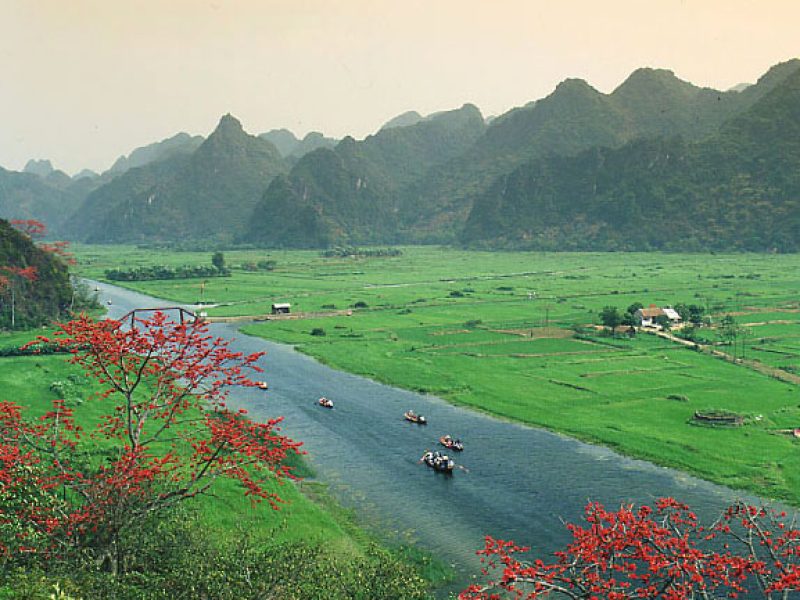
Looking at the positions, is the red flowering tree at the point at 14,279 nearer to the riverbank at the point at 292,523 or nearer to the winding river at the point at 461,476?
the riverbank at the point at 292,523

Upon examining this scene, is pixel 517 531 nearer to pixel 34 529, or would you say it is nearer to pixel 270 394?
pixel 34 529

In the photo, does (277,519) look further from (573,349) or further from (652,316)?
(652,316)

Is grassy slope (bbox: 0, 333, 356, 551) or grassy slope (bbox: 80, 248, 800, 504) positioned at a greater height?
grassy slope (bbox: 80, 248, 800, 504)

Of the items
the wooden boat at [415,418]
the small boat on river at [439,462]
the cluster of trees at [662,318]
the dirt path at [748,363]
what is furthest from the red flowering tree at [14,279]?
the dirt path at [748,363]

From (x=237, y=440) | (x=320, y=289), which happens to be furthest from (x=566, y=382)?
(x=320, y=289)

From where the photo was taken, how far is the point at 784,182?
188 m

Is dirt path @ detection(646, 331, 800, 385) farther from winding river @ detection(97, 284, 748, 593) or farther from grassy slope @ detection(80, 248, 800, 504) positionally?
winding river @ detection(97, 284, 748, 593)

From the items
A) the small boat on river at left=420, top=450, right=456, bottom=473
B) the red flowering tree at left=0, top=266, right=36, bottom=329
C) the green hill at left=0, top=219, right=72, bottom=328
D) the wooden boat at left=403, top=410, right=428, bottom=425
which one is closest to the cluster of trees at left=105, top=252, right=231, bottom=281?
the green hill at left=0, top=219, right=72, bottom=328

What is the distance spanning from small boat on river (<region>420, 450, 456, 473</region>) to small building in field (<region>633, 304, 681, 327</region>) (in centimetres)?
4715

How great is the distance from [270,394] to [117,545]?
35196 millimetres

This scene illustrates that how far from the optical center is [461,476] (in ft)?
119

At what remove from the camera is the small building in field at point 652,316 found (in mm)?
77125

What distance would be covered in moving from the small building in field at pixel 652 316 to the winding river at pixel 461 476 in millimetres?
36395

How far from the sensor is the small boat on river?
36812 millimetres
